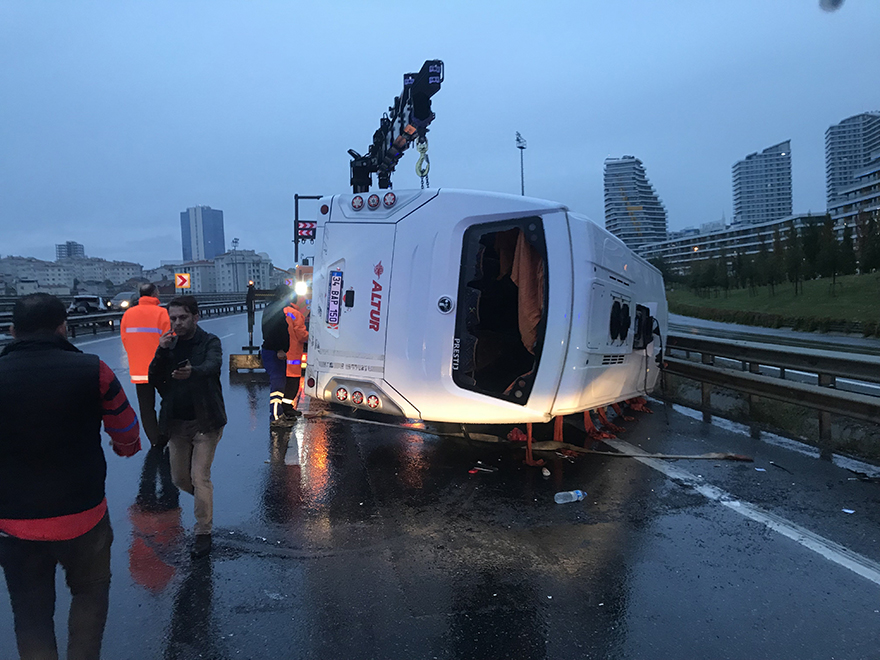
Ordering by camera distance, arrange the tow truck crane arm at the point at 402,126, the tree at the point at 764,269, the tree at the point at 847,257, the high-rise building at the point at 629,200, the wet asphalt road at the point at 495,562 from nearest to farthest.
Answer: the wet asphalt road at the point at 495,562, the tow truck crane arm at the point at 402,126, the tree at the point at 847,257, the tree at the point at 764,269, the high-rise building at the point at 629,200

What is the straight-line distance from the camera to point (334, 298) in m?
5.63

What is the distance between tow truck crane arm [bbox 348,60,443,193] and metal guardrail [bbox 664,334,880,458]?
6172 millimetres

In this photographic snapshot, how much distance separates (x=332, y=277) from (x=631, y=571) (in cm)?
361

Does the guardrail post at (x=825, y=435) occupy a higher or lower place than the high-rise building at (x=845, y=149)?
lower

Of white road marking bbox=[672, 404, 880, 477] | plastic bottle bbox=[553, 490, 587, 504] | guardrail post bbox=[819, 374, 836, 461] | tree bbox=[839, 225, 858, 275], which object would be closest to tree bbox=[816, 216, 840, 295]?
tree bbox=[839, 225, 858, 275]

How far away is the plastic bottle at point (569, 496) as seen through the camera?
198 inches

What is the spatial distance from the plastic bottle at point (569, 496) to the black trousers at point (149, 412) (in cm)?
426

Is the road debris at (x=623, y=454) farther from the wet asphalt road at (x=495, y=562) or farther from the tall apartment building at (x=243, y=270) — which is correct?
the tall apartment building at (x=243, y=270)

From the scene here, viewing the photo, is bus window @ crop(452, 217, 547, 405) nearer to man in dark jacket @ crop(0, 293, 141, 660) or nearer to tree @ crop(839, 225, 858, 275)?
man in dark jacket @ crop(0, 293, 141, 660)

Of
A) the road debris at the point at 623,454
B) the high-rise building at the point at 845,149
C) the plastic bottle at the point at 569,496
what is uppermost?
the high-rise building at the point at 845,149

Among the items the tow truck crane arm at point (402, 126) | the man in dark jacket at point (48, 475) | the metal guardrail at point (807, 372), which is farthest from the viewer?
the tow truck crane arm at point (402, 126)

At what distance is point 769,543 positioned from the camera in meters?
4.14

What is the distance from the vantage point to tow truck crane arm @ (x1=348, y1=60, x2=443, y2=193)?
10.5 m

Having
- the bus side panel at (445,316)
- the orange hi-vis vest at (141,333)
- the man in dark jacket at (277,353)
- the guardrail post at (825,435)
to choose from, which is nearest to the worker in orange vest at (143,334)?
the orange hi-vis vest at (141,333)
